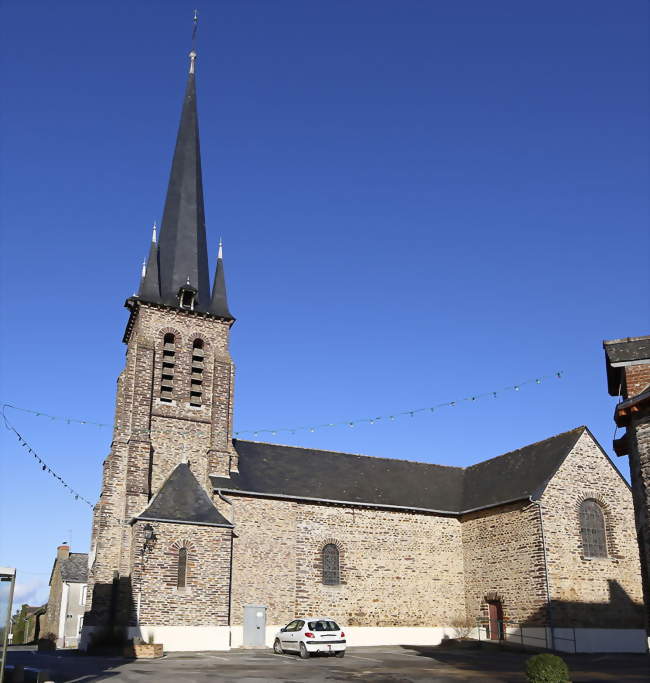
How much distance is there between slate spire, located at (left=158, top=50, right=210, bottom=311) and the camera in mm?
31008

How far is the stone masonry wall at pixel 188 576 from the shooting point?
23219 millimetres

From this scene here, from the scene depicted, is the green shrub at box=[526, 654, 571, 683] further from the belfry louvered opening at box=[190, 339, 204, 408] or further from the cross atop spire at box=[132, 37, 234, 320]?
the cross atop spire at box=[132, 37, 234, 320]

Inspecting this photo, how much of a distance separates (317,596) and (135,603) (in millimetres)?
6661

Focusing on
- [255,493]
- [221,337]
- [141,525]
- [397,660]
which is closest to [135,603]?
[141,525]

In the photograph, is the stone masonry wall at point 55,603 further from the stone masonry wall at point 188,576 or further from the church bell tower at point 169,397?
the stone masonry wall at point 188,576

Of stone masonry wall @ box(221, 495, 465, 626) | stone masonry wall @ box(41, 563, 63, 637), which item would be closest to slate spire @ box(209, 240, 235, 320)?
stone masonry wall @ box(221, 495, 465, 626)

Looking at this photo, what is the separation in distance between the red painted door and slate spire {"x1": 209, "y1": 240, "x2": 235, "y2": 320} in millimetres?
15134

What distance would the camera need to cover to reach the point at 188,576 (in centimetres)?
2394

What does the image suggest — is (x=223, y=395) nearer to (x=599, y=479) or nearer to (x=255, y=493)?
(x=255, y=493)

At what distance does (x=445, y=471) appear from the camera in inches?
1318

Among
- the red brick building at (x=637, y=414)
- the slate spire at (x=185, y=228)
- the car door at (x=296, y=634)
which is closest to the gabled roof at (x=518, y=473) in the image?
the car door at (x=296, y=634)

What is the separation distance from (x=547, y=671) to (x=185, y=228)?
80.5 feet

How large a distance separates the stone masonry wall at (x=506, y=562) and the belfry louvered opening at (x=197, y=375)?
11.7 meters

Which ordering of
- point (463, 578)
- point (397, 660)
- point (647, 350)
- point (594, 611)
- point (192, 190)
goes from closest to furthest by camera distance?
1. point (647, 350)
2. point (397, 660)
3. point (594, 611)
4. point (463, 578)
5. point (192, 190)
